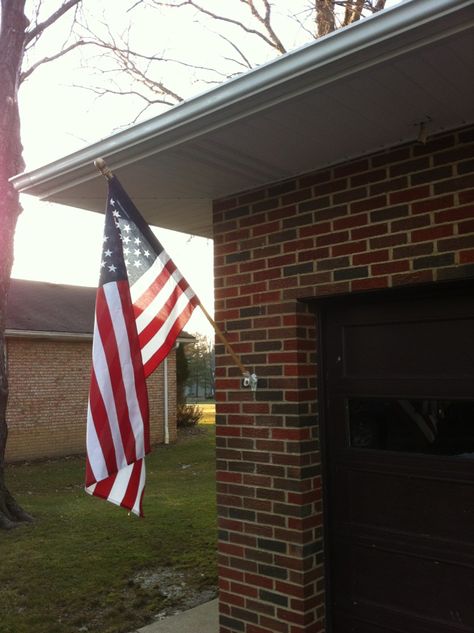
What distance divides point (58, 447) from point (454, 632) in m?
13.6

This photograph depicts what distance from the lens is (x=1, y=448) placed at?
8.57 metres

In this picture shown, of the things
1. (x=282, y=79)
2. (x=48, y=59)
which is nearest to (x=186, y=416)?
(x=48, y=59)

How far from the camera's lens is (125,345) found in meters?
3.01

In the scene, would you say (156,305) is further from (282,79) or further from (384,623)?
(384,623)

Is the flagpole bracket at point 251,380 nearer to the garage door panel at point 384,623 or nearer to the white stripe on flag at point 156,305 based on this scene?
the white stripe on flag at point 156,305

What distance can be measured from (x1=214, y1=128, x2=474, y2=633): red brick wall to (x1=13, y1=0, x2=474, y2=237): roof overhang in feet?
0.60

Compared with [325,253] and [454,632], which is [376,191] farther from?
[454,632]

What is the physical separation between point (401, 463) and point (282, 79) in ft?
6.73

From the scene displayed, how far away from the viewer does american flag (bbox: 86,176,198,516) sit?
2.92 meters

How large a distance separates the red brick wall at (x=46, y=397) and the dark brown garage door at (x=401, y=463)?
12.4 m

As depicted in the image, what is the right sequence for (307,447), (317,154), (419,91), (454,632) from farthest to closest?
(307,447), (317,154), (454,632), (419,91)

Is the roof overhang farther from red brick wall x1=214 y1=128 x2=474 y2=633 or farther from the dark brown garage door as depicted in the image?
the dark brown garage door

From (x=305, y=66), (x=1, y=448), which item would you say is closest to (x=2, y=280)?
(x=1, y=448)

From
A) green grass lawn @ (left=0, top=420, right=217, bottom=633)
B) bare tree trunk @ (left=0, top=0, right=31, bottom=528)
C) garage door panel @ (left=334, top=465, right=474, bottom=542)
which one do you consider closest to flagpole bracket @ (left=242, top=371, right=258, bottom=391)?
garage door panel @ (left=334, top=465, right=474, bottom=542)
